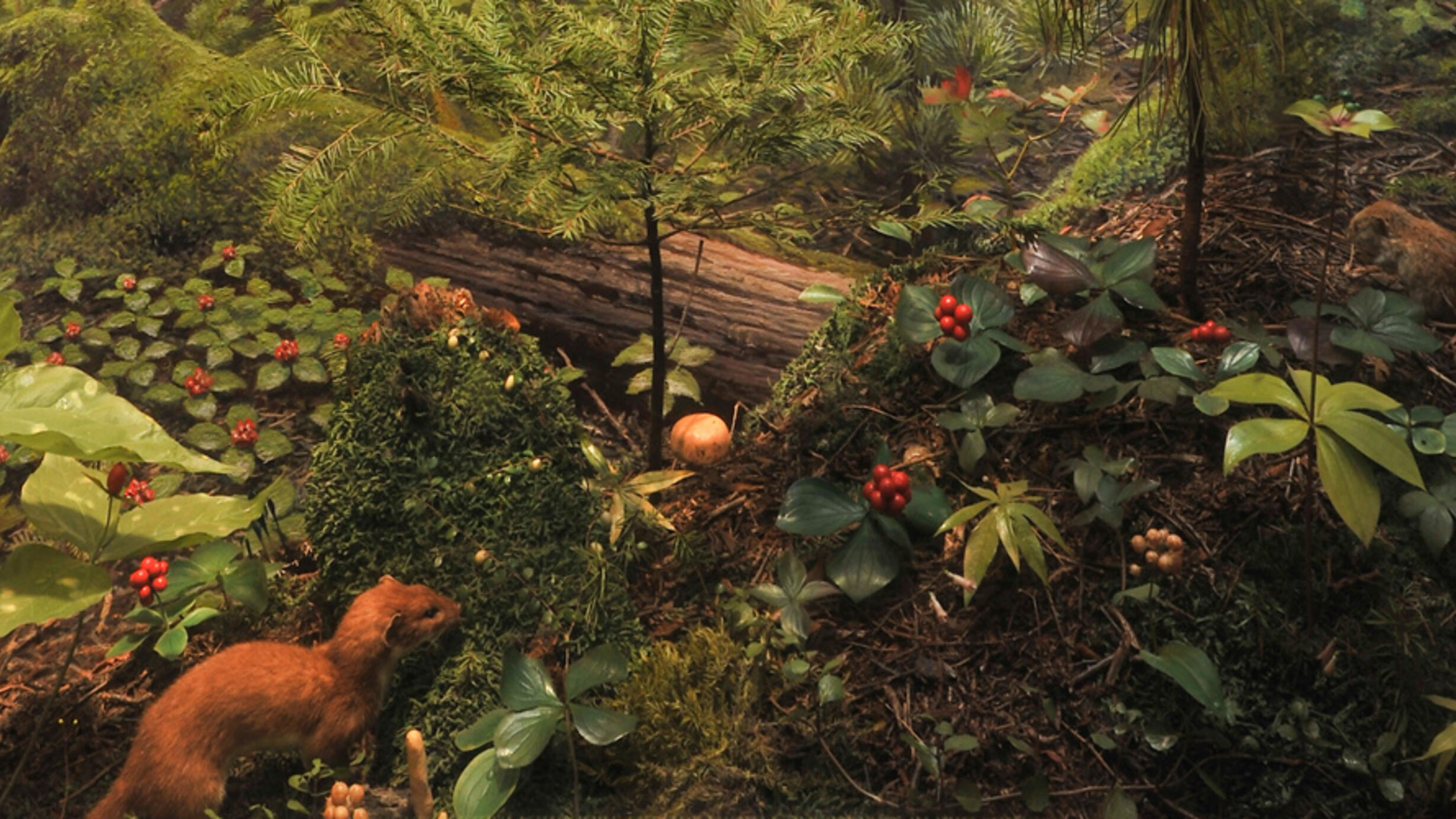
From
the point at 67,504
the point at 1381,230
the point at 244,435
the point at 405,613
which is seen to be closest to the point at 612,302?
the point at 244,435

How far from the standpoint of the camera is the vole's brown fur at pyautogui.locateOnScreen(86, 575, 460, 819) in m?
2.27

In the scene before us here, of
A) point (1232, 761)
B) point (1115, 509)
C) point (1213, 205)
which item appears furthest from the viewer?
point (1213, 205)

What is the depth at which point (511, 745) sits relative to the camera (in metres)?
2.26

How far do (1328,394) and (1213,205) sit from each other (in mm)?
1013

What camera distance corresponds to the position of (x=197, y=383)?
323 centimetres

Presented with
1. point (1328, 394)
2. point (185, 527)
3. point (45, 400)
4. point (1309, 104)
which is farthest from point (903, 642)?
point (45, 400)

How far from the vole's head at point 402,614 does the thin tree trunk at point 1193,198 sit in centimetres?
210

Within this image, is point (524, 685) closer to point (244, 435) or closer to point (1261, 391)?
point (244, 435)

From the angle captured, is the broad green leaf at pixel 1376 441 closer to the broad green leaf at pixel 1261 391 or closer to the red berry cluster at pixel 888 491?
the broad green leaf at pixel 1261 391

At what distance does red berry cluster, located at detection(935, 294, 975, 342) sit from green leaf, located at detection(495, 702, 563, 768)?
139 centimetres

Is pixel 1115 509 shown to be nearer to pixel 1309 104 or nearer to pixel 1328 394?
pixel 1328 394

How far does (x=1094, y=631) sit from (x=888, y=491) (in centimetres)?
57

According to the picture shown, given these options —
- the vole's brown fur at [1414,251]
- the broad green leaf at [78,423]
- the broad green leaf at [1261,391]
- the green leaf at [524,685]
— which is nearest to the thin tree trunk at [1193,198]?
the vole's brown fur at [1414,251]

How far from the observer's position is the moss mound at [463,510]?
8.43 ft
